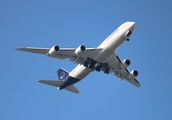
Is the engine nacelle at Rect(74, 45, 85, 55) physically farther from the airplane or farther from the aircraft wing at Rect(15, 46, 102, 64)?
the aircraft wing at Rect(15, 46, 102, 64)

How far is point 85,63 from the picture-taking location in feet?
192

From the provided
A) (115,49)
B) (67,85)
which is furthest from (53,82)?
(115,49)

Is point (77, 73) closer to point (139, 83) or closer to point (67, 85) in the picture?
point (67, 85)

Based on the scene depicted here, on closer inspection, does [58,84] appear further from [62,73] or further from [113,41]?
[113,41]

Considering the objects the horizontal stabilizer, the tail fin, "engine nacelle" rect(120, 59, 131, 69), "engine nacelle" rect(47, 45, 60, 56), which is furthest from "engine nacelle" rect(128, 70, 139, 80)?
"engine nacelle" rect(47, 45, 60, 56)

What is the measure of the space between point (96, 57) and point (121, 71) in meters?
8.49

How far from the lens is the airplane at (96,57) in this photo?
5525 centimetres

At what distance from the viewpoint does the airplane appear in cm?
5525

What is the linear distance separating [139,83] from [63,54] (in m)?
17.9

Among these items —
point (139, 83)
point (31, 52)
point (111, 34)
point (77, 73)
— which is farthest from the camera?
point (139, 83)

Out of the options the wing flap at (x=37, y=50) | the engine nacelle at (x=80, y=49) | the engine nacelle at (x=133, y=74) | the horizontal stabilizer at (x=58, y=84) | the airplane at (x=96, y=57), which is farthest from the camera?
the horizontal stabilizer at (x=58, y=84)

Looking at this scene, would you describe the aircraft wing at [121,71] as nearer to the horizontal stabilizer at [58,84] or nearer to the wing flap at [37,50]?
the horizontal stabilizer at [58,84]

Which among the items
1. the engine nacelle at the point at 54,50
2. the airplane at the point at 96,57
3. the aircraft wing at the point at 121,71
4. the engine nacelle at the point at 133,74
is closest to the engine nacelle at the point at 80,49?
the airplane at the point at 96,57

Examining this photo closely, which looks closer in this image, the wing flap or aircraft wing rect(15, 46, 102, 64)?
the wing flap
